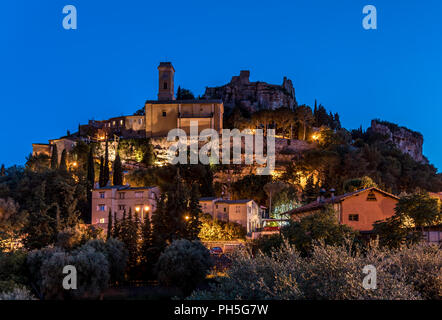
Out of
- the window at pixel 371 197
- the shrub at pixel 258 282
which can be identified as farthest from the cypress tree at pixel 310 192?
the shrub at pixel 258 282

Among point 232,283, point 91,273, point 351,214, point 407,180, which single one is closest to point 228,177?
point 407,180

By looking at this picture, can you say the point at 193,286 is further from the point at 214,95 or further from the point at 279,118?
the point at 214,95

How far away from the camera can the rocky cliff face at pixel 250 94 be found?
93.1m

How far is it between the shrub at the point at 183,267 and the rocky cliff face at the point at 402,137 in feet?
254

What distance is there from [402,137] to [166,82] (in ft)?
188

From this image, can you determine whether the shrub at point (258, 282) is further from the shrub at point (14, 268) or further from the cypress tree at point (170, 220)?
the cypress tree at point (170, 220)

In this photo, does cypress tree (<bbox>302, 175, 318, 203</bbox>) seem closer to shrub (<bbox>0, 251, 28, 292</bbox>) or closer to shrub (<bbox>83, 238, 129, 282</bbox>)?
shrub (<bbox>83, 238, 129, 282</bbox>)

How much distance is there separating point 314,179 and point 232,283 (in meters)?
47.1

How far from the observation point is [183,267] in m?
27.1

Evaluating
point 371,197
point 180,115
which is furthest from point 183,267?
point 180,115

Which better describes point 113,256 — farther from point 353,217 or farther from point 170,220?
point 353,217

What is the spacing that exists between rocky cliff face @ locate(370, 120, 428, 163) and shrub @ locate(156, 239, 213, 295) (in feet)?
254

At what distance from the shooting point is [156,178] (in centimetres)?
5303

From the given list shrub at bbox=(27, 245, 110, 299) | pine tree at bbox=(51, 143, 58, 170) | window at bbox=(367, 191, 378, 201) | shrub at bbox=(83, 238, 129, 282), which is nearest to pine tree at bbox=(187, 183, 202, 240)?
shrub at bbox=(83, 238, 129, 282)
